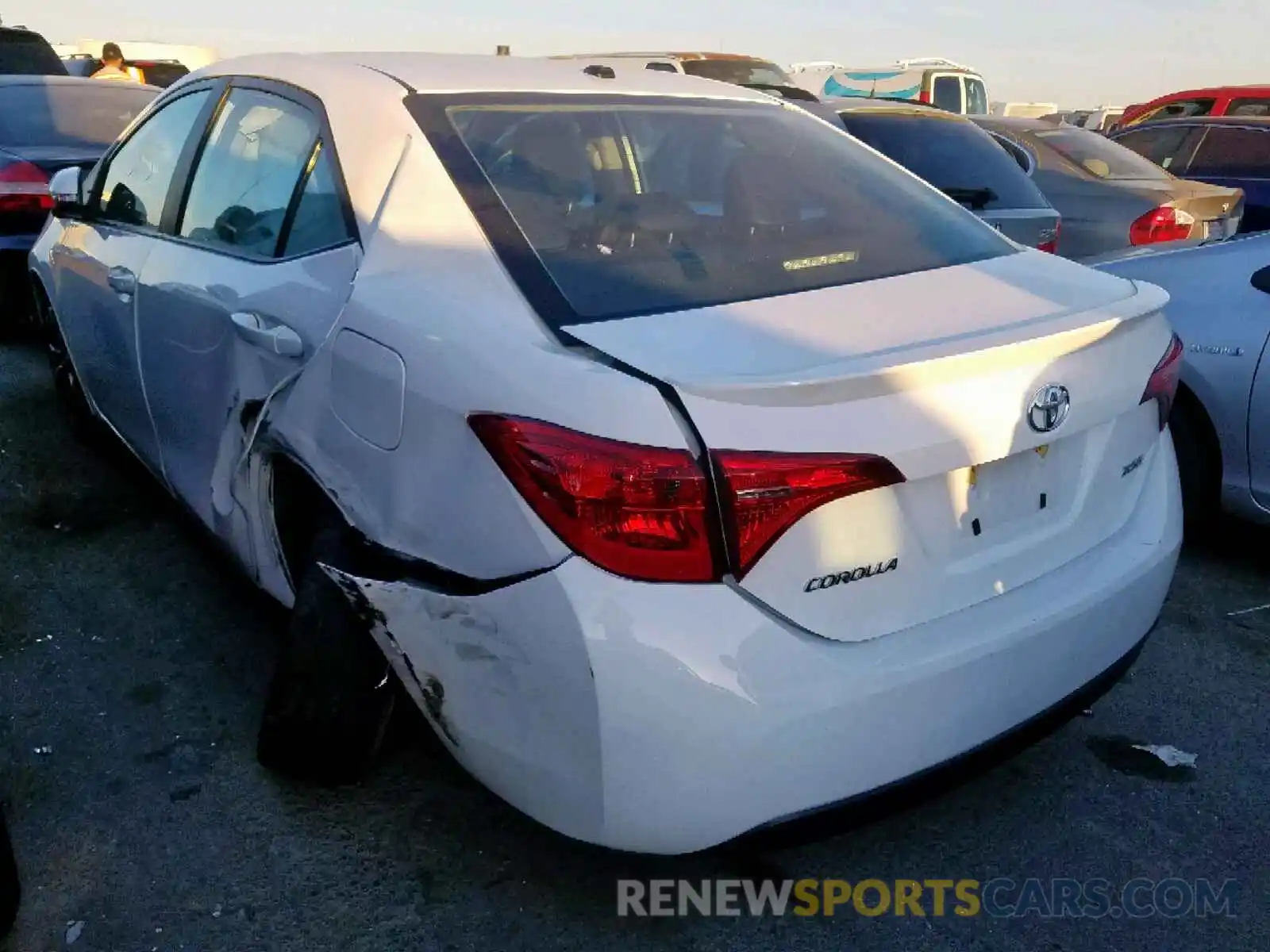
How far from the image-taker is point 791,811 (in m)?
1.86

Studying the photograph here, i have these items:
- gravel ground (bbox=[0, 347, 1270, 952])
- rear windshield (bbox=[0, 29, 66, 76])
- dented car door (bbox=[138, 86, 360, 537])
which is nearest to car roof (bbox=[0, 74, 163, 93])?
dented car door (bbox=[138, 86, 360, 537])

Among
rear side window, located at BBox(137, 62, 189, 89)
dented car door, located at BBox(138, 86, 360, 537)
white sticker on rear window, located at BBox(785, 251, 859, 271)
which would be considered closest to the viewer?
white sticker on rear window, located at BBox(785, 251, 859, 271)

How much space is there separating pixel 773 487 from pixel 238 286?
156cm

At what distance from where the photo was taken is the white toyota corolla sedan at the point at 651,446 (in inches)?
69.2

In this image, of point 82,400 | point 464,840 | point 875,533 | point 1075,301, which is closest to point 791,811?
point 875,533

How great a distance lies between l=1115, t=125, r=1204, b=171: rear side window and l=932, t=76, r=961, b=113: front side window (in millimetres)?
7416

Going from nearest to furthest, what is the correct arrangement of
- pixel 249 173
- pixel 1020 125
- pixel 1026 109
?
pixel 249 173 < pixel 1020 125 < pixel 1026 109

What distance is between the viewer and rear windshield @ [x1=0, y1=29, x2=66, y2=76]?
444 inches

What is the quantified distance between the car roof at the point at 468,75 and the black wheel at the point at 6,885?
1689 millimetres

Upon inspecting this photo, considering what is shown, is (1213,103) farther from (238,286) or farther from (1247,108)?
(238,286)

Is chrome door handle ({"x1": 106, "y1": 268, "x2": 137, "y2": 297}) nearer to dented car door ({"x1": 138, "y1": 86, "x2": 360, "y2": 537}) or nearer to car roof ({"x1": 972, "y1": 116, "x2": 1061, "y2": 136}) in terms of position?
dented car door ({"x1": 138, "y1": 86, "x2": 360, "y2": 537})

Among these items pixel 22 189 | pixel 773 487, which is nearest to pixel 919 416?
pixel 773 487

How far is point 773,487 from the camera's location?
5.70 ft

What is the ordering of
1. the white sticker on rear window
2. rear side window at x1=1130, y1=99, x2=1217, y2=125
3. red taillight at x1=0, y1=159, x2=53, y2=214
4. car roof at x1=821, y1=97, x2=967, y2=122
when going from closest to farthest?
the white sticker on rear window → red taillight at x1=0, y1=159, x2=53, y2=214 → car roof at x1=821, y1=97, x2=967, y2=122 → rear side window at x1=1130, y1=99, x2=1217, y2=125
